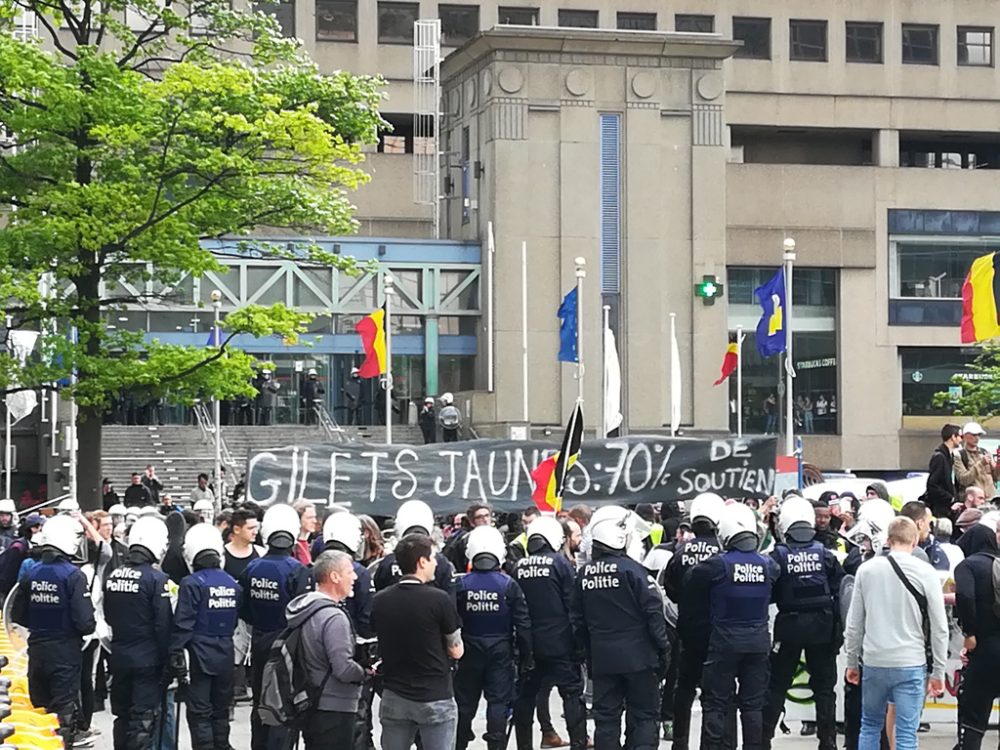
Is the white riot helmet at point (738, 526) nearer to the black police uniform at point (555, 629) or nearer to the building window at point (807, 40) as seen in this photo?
the black police uniform at point (555, 629)

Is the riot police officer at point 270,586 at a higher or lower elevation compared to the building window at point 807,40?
lower

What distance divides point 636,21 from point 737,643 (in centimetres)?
5159

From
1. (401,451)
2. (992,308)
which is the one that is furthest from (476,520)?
(992,308)

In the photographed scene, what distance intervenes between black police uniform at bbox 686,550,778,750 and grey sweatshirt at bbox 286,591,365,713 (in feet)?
12.6

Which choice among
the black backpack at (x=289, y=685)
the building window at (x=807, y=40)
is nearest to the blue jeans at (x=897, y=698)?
the black backpack at (x=289, y=685)

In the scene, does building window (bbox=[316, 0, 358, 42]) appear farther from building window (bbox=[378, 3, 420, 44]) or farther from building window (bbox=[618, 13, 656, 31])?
building window (bbox=[618, 13, 656, 31])

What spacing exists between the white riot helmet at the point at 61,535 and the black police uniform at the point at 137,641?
558 mm

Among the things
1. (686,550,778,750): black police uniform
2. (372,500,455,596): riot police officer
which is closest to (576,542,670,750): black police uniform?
(686,550,778,750): black police uniform

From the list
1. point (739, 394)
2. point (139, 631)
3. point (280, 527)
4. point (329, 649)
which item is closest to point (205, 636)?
point (139, 631)

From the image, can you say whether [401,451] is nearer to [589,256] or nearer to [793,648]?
[793,648]

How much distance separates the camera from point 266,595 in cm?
1412

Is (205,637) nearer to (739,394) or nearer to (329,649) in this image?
(329,649)

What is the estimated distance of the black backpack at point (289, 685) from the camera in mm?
10953

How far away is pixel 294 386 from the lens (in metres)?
50.8
